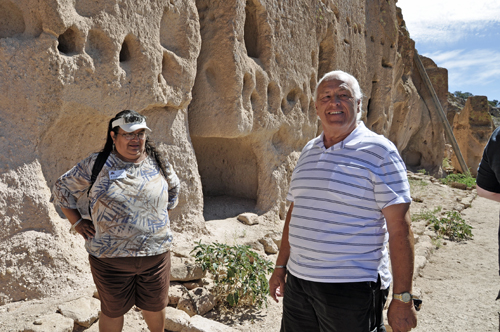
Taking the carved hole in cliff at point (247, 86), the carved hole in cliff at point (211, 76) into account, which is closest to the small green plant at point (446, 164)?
the carved hole in cliff at point (247, 86)

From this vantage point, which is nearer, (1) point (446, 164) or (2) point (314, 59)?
(2) point (314, 59)

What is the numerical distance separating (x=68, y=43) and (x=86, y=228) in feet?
5.81

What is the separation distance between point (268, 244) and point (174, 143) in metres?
1.56

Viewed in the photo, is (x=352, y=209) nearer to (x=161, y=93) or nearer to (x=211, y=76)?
(x=161, y=93)

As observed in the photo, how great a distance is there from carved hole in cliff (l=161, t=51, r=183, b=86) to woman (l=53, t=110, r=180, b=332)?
6.59 feet

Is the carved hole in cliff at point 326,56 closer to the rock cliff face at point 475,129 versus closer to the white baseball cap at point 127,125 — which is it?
the white baseball cap at point 127,125

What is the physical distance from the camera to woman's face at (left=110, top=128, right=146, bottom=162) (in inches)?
79.2

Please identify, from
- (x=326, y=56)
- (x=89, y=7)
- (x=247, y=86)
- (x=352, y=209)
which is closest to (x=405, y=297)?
(x=352, y=209)

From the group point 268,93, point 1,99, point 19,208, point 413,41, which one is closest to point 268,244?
point 268,93

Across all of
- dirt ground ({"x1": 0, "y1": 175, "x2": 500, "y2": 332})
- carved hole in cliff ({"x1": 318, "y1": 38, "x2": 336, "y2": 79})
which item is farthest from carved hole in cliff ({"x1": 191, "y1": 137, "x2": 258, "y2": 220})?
carved hole in cliff ({"x1": 318, "y1": 38, "x2": 336, "y2": 79})

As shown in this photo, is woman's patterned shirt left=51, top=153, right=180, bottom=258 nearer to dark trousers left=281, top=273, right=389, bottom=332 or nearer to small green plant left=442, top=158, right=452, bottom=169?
dark trousers left=281, top=273, right=389, bottom=332

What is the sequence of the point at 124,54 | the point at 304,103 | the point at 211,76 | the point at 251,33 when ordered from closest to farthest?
the point at 124,54, the point at 211,76, the point at 251,33, the point at 304,103

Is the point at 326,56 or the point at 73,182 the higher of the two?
the point at 326,56

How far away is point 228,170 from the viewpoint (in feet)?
18.9
